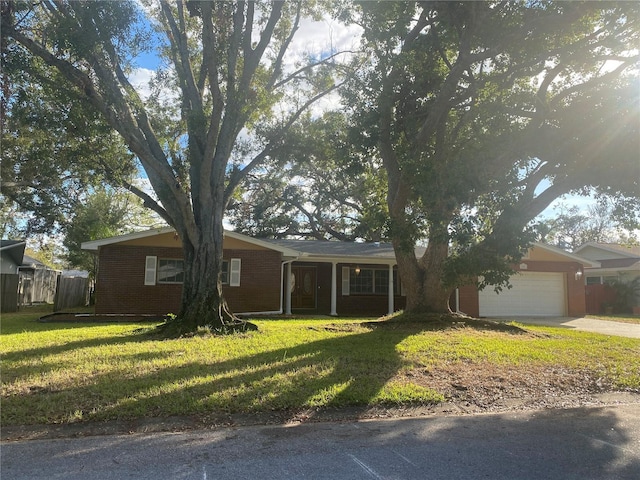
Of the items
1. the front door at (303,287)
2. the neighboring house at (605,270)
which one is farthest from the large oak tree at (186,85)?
the neighboring house at (605,270)

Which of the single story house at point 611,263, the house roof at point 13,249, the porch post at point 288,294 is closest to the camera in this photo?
the porch post at point 288,294

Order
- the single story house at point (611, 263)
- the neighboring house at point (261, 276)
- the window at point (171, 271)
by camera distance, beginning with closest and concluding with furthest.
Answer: the neighboring house at point (261, 276)
the window at point (171, 271)
the single story house at point (611, 263)

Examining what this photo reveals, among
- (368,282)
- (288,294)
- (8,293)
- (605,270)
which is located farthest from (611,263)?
(8,293)

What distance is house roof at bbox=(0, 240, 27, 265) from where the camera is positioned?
73.4 feet

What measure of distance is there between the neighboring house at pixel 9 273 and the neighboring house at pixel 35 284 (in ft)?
2.59

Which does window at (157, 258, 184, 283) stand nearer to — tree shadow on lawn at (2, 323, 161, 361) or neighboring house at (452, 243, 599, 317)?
tree shadow on lawn at (2, 323, 161, 361)

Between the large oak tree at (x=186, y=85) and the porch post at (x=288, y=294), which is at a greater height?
the large oak tree at (x=186, y=85)

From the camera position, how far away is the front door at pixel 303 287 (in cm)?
2083

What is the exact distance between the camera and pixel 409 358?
26.5ft

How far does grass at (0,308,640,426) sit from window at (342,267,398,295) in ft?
28.4

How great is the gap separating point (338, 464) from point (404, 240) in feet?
22.1

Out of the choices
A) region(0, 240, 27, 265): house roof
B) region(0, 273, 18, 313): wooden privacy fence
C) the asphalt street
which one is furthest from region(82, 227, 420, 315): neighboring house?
the asphalt street

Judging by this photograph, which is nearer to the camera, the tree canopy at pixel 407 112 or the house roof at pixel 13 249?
the tree canopy at pixel 407 112

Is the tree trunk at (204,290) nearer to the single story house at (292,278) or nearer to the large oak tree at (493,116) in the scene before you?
the large oak tree at (493,116)
